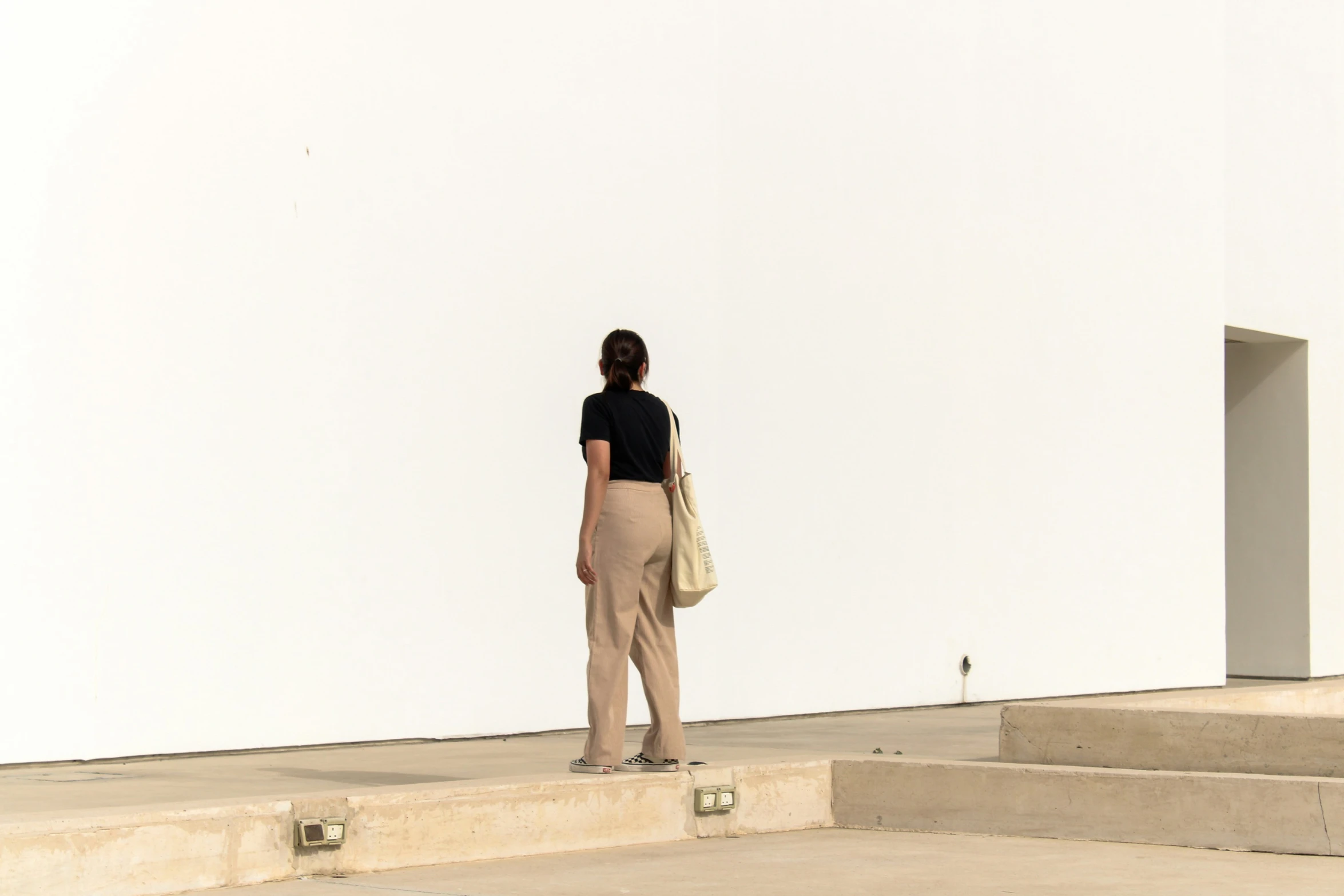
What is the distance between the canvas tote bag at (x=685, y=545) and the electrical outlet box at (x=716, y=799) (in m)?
0.73

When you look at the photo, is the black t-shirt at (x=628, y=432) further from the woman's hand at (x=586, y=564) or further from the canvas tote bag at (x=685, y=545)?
the woman's hand at (x=586, y=564)

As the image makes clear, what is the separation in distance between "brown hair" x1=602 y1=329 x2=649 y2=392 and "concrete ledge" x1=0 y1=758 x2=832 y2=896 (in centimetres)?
152

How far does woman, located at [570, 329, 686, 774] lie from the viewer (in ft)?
20.7

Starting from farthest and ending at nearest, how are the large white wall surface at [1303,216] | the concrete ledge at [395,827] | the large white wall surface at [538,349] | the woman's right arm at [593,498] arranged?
the large white wall surface at [1303,216], the large white wall surface at [538,349], the woman's right arm at [593,498], the concrete ledge at [395,827]

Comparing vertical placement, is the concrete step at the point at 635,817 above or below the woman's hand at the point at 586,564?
below

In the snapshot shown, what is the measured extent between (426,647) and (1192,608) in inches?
323

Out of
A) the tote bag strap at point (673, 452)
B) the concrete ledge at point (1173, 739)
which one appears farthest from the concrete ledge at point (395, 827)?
the tote bag strap at point (673, 452)

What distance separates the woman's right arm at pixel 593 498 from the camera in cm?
628

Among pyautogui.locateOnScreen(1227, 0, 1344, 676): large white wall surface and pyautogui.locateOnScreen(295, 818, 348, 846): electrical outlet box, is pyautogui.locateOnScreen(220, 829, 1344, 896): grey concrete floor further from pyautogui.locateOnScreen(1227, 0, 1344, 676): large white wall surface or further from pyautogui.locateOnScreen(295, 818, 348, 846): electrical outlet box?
pyautogui.locateOnScreen(1227, 0, 1344, 676): large white wall surface

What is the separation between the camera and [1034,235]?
1304 centimetres

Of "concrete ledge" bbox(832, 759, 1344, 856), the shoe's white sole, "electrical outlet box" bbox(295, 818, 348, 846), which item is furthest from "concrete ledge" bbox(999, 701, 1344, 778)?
"electrical outlet box" bbox(295, 818, 348, 846)

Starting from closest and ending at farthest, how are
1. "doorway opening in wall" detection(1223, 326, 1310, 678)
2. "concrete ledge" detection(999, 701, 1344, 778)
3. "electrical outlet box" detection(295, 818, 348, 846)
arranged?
"electrical outlet box" detection(295, 818, 348, 846)
"concrete ledge" detection(999, 701, 1344, 778)
"doorway opening in wall" detection(1223, 326, 1310, 678)

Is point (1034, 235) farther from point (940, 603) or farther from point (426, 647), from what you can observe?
point (426, 647)

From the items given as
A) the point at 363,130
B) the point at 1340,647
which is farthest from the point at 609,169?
the point at 1340,647
